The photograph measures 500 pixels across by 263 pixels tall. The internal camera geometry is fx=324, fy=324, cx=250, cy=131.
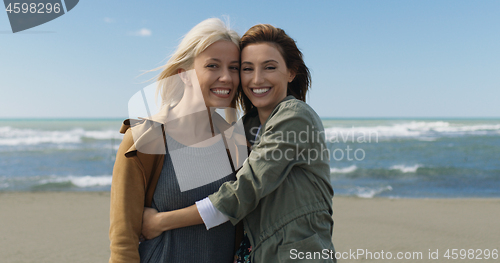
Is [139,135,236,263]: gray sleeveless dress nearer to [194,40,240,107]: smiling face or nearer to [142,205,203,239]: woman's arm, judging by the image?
[142,205,203,239]: woman's arm

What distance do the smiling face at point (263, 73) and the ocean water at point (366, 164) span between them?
23.0 feet

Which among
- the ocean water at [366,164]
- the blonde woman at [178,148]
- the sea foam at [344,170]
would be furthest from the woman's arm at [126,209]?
the sea foam at [344,170]

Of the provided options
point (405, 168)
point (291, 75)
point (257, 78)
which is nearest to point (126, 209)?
point (257, 78)

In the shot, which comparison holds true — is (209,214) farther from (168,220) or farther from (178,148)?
(178,148)

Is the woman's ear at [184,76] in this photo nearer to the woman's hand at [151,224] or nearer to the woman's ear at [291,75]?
the woman's ear at [291,75]

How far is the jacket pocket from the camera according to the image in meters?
1.64

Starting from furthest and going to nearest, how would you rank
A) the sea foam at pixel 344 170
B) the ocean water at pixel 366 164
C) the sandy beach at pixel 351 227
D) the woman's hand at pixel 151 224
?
the sea foam at pixel 344 170
the ocean water at pixel 366 164
the sandy beach at pixel 351 227
the woman's hand at pixel 151 224

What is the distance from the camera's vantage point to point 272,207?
68.2 inches

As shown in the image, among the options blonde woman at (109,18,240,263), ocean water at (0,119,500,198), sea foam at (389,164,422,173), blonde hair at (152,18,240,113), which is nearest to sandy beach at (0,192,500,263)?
ocean water at (0,119,500,198)

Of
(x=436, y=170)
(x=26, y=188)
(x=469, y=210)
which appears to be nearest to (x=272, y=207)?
(x=469, y=210)

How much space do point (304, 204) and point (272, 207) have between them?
0.56 feet

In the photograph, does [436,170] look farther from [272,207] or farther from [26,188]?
[26,188]

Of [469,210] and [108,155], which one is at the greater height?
[469,210]

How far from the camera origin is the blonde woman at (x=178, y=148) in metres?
1.70
